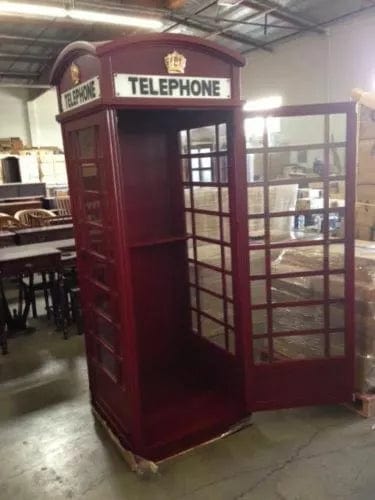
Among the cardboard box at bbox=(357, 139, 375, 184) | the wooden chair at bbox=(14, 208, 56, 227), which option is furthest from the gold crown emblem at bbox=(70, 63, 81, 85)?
the wooden chair at bbox=(14, 208, 56, 227)

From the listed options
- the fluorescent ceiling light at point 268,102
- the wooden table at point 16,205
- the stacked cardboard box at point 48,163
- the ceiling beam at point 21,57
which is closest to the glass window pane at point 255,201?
the wooden table at point 16,205

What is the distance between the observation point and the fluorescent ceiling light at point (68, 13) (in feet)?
18.3

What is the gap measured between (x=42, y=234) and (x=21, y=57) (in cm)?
705

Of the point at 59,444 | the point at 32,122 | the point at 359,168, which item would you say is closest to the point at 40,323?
the point at 59,444

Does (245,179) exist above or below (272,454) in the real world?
above

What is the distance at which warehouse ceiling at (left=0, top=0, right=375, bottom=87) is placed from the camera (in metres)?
6.53

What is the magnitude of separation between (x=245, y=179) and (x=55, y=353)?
2.60 m

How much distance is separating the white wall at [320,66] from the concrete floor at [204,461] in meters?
7.34

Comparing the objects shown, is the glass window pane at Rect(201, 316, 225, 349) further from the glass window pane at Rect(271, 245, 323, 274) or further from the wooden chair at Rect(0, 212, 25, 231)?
the wooden chair at Rect(0, 212, 25, 231)

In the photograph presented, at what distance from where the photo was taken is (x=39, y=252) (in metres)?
4.39

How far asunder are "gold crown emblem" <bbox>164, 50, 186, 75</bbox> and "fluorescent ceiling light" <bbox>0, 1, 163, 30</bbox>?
4.34 metres

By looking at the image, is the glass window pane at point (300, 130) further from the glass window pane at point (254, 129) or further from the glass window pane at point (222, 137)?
the glass window pane at point (222, 137)

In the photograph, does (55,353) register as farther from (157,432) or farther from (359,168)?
(359,168)

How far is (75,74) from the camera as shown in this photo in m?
2.31
